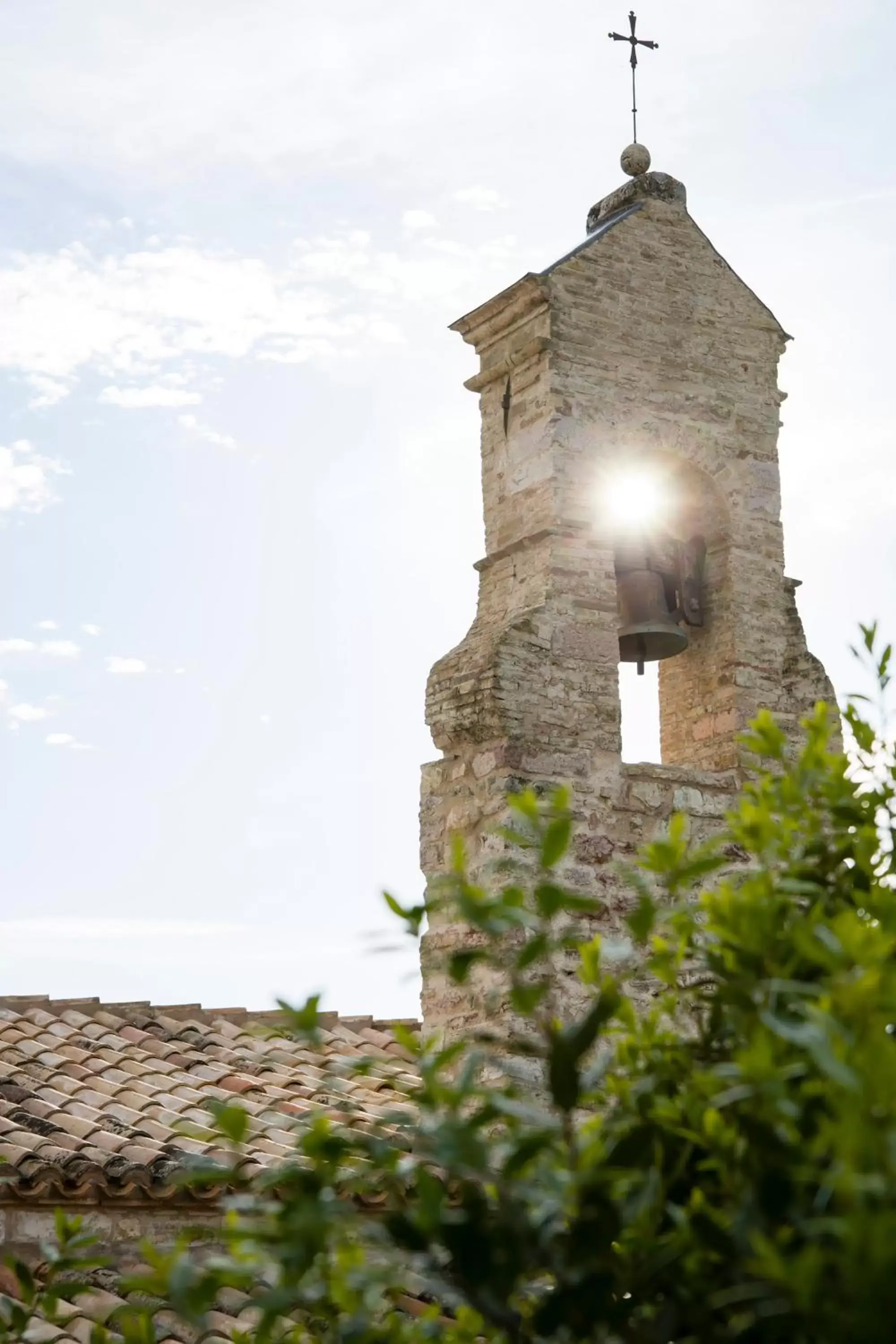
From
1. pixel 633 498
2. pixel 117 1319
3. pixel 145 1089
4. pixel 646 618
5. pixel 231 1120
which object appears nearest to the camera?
pixel 231 1120

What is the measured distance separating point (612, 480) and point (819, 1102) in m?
4.92

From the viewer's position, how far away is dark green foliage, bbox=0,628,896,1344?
5.31 feet

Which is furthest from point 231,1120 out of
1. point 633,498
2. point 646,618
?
point 633,498

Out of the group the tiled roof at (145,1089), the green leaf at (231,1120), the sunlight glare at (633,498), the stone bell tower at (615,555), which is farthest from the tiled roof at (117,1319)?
the sunlight glare at (633,498)

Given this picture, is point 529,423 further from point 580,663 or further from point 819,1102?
point 819,1102

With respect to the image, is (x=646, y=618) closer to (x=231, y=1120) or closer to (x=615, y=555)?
(x=615, y=555)

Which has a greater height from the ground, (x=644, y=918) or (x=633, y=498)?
(x=633, y=498)

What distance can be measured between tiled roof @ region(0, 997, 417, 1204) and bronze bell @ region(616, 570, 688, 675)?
1.84 metres

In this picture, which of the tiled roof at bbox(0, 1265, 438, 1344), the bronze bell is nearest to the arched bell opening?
the bronze bell

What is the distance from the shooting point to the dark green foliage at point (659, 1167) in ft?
5.31

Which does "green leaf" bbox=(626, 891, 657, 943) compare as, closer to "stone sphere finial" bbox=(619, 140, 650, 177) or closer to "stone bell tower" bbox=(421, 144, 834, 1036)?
"stone bell tower" bbox=(421, 144, 834, 1036)

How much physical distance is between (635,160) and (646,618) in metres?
2.14

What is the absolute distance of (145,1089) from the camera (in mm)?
6410

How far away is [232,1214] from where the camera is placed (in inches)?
94.4
